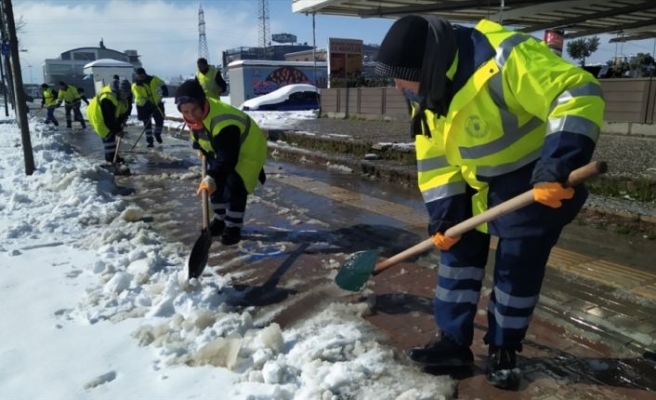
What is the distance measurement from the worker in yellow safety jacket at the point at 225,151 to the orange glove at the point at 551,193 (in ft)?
9.56

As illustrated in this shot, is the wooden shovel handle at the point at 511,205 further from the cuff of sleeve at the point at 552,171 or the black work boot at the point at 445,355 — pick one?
the black work boot at the point at 445,355

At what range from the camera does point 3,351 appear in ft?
9.49

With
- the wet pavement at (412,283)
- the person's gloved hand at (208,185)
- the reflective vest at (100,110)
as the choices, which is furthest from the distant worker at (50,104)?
the person's gloved hand at (208,185)

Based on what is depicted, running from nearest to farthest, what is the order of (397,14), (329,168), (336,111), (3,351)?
1. (3,351)
2. (329,168)
3. (397,14)
4. (336,111)

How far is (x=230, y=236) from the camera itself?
477 centimetres

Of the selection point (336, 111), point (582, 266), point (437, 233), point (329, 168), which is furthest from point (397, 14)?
point (437, 233)

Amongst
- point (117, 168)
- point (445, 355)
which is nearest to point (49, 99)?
point (117, 168)

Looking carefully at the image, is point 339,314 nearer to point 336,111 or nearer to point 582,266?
point 582,266

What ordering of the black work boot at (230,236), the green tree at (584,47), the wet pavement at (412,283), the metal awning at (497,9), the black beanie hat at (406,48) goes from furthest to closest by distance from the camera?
the green tree at (584,47) → the metal awning at (497,9) → the black work boot at (230,236) → the wet pavement at (412,283) → the black beanie hat at (406,48)

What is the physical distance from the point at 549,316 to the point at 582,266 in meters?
0.97

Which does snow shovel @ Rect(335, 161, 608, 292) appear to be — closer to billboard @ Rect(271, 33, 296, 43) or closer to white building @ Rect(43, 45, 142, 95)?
white building @ Rect(43, 45, 142, 95)

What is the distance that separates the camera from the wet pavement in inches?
101

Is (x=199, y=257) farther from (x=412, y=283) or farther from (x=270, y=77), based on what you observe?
(x=270, y=77)

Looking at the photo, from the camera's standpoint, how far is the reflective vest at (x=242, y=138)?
14.9ft
